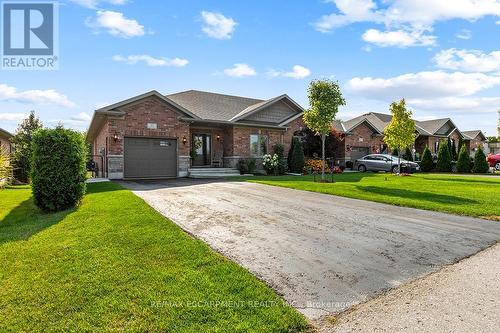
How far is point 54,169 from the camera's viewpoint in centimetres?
860

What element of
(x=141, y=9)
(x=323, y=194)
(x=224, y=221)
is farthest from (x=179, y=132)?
(x=224, y=221)

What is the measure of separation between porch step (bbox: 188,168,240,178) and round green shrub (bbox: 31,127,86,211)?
10706 millimetres

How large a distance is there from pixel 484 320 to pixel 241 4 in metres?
11.4

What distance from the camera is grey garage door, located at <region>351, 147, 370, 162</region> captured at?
29.1 m

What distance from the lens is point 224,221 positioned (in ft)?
22.6

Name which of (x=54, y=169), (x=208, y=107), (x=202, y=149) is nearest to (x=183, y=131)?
(x=202, y=149)

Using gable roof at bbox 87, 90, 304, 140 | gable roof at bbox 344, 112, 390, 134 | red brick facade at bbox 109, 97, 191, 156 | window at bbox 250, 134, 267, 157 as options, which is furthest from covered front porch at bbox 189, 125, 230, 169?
gable roof at bbox 344, 112, 390, 134

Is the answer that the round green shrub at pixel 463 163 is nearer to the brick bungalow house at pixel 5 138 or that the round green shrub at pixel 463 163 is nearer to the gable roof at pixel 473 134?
the gable roof at pixel 473 134

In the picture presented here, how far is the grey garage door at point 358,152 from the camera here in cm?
2912

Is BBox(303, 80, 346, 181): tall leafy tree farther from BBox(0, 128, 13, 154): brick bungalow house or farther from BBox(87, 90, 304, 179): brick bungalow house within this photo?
BBox(0, 128, 13, 154): brick bungalow house

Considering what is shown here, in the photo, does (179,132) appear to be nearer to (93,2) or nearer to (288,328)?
(93,2)

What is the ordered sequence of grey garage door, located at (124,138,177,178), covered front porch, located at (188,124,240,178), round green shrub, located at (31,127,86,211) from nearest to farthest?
round green shrub, located at (31,127,86,211) < grey garage door, located at (124,138,177,178) < covered front porch, located at (188,124,240,178)

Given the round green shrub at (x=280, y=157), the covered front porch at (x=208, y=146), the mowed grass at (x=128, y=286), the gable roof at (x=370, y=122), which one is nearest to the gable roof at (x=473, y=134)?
the gable roof at (x=370, y=122)

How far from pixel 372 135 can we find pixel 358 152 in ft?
8.31
